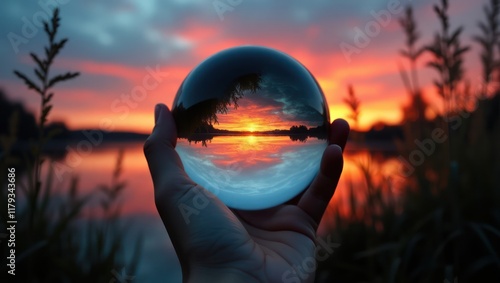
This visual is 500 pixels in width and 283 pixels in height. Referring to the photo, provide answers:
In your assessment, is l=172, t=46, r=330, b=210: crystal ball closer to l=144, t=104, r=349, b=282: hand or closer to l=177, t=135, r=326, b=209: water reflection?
l=177, t=135, r=326, b=209: water reflection

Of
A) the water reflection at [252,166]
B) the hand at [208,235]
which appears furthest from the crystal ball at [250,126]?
the hand at [208,235]

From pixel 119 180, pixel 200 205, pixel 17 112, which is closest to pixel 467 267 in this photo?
pixel 200 205

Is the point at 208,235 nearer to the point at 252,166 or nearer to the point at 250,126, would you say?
the point at 252,166

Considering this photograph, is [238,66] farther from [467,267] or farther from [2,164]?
[467,267]

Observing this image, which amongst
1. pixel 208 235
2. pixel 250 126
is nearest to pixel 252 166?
Result: pixel 250 126

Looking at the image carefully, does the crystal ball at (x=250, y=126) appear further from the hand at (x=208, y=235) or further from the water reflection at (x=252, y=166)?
the hand at (x=208, y=235)
